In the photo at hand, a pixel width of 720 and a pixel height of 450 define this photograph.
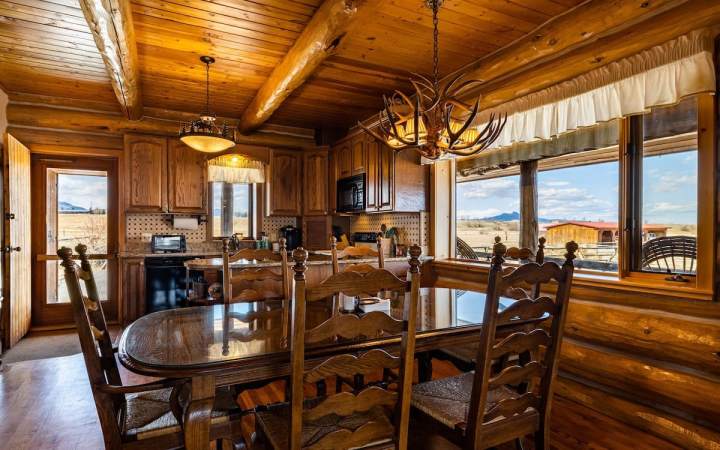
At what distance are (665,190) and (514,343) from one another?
1.77 metres

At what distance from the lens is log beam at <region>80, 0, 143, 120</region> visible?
2.24 meters

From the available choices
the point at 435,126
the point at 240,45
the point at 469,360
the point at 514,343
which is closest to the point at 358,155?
the point at 240,45

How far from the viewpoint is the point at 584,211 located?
Answer: 9.86 feet

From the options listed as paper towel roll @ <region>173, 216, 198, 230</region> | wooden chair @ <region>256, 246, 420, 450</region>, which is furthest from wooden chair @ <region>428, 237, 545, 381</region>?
paper towel roll @ <region>173, 216, 198, 230</region>

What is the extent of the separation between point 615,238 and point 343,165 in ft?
10.5

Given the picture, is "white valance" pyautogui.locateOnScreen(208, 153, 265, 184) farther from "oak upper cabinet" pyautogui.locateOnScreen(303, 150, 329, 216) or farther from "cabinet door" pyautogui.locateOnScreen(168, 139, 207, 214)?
"oak upper cabinet" pyautogui.locateOnScreen(303, 150, 329, 216)

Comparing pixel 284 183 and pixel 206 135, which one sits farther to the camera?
pixel 284 183

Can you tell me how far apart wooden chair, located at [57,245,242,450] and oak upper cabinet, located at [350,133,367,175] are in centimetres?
334

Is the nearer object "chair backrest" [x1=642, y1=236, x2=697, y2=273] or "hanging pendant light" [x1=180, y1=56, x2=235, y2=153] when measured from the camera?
"chair backrest" [x1=642, y1=236, x2=697, y2=273]

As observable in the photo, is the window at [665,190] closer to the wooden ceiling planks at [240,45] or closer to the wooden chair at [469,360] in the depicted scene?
the wooden chair at [469,360]

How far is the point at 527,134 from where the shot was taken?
3.03m

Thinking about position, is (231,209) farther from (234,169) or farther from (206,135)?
(206,135)

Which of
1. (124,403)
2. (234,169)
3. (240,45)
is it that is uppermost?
(240,45)

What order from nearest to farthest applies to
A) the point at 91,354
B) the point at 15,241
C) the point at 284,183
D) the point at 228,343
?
the point at 91,354 → the point at 228,343 → the point at 15,241 → the point at 284,183
